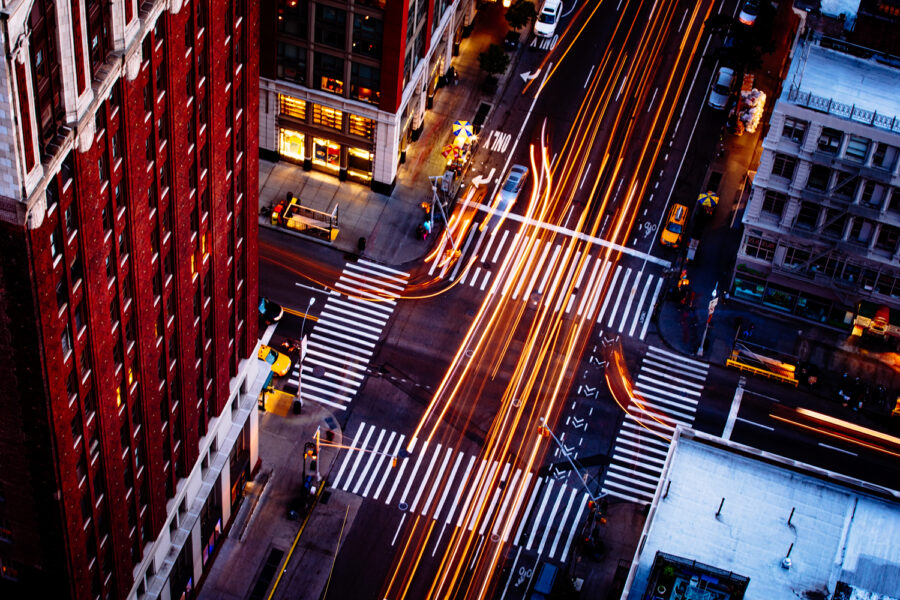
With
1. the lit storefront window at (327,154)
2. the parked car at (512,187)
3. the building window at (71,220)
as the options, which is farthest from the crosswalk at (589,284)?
the building window at (71,220)

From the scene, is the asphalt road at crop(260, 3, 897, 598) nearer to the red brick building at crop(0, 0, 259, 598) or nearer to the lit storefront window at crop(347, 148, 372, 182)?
the lit storefront window at crop(347, 148, 372, 182)

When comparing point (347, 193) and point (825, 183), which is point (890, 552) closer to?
point (825, 183)

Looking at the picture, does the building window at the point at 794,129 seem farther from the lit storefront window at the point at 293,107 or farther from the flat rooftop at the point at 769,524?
the lit storefront window at the point at 293,107

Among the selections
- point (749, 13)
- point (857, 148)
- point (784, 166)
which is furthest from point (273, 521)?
point (749, 13)

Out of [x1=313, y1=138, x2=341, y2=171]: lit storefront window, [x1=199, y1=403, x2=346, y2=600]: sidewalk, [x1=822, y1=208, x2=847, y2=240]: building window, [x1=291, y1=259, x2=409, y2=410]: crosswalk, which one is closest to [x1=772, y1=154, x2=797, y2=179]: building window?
[x1=822, y1=208, x2=847, y2=240]: building window

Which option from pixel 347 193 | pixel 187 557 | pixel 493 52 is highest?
pixel 493 52

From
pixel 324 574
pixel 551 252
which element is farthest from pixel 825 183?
pixel 324 574

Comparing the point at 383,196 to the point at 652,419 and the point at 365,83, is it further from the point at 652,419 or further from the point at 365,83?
the point at 652,419
